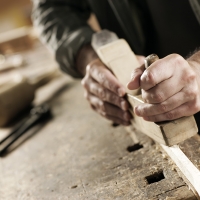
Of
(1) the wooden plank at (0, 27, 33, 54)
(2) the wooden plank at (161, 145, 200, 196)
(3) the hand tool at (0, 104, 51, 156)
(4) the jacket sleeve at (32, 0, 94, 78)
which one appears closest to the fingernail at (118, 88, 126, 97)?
(2) the wooden plank at (161, 145, 200, 196)

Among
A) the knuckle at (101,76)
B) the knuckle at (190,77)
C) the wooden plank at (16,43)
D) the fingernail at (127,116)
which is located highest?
the knuckle at (190,77)

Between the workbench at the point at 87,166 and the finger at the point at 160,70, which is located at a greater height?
the finger at the point at 160,70

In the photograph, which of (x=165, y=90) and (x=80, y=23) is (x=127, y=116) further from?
(x=80, y=23)

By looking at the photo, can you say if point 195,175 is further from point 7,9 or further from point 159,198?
point 7,9

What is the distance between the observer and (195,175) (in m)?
0.66

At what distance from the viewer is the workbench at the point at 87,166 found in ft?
2.37

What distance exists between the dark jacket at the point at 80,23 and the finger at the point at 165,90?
2.02 ft

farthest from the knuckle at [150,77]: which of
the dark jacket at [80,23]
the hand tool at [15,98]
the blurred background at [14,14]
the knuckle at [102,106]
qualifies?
the blurred background at [14,14]

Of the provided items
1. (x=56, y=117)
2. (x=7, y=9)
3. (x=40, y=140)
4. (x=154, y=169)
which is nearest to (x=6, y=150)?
(x=40, y=140)

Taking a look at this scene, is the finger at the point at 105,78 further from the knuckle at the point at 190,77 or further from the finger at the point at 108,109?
the knuckle at the point at 190,77

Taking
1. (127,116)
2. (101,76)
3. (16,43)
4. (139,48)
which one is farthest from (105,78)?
(16,43)

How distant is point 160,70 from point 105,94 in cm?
35

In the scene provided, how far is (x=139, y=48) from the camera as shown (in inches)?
50.5

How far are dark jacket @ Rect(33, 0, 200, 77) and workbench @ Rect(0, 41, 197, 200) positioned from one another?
0.33 m
